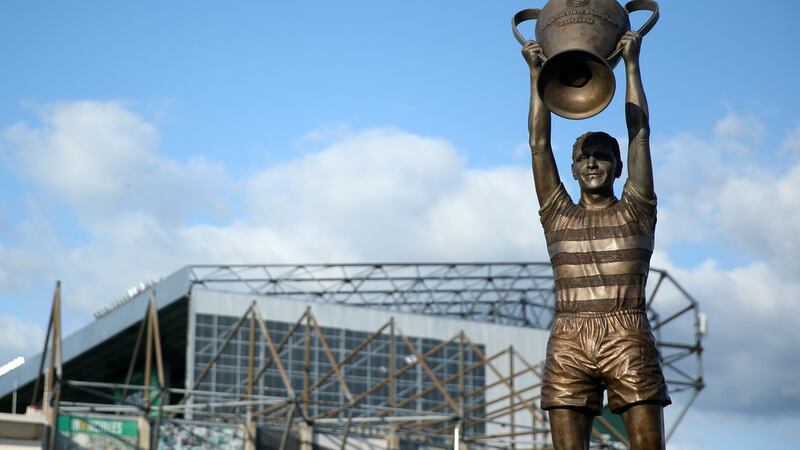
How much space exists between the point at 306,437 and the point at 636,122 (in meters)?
28.2

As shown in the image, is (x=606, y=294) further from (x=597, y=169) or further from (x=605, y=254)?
(x=597, y=169)

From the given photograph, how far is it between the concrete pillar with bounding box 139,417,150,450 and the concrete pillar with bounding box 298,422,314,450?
454cm

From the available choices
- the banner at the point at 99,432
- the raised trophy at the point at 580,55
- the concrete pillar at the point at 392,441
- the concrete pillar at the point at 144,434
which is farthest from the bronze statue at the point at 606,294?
the concrete pillar at the point at 392,441

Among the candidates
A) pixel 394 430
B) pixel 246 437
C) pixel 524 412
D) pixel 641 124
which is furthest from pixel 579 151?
pixel 524 412

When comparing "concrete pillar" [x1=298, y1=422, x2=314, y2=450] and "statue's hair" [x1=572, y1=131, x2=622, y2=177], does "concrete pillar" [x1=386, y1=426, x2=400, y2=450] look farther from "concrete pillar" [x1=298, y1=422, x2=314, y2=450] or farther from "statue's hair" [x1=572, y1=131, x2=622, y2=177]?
"statue's hair" [x1=572, y1=131, x2=622, y2=177]

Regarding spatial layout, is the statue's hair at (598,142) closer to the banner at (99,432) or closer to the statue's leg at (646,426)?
the statue's leg at (646,426)

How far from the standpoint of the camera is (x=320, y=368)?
48.8 metres

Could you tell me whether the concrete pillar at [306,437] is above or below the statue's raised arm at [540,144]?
above

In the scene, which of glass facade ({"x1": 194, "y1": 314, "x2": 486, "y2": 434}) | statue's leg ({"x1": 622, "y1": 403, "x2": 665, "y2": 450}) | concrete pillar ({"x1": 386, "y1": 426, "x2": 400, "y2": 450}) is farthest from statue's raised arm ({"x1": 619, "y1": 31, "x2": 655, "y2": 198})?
glass facade ({"x1": 194, "y1": 314, "x2": 486, "y2": 434})

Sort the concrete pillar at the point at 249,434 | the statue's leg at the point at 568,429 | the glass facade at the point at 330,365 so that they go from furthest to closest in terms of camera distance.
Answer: the glass facade at the point at 330,365 < the concrete pillar at the point at 249,434 < the statue's leg at the point at 568,429

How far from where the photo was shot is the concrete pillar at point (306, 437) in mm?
35375

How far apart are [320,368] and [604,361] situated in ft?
135

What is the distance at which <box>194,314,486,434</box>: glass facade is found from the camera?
46.9 m

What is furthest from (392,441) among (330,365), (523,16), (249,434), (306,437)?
(523,16)
